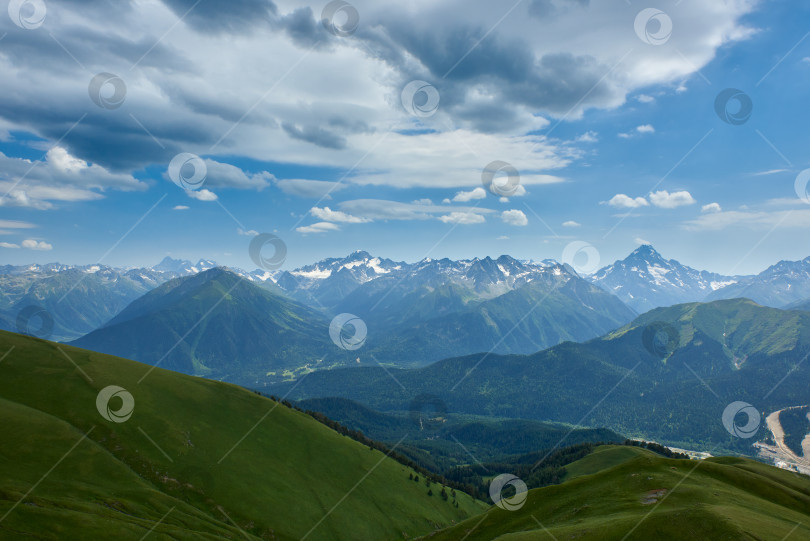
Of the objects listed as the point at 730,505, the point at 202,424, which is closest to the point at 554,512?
the point at 730,505

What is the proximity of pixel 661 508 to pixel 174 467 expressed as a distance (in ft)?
370

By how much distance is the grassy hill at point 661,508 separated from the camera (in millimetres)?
55938

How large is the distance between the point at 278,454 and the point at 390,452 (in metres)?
74.9

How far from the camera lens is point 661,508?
67.0 metres

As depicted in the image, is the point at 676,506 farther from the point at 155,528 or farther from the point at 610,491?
the point at 155,528

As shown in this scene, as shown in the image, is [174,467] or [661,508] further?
[174,467]

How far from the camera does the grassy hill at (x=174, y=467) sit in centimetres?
7356

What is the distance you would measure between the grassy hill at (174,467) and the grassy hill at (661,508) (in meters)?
48.0

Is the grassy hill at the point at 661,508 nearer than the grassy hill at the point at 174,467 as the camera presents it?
Yes

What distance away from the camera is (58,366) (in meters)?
128

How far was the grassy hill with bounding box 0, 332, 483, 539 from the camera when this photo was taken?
2896 inches

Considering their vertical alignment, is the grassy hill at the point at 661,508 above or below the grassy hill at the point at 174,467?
below

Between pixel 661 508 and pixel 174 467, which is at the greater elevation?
pixel 174 467

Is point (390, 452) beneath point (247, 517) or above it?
beneath
